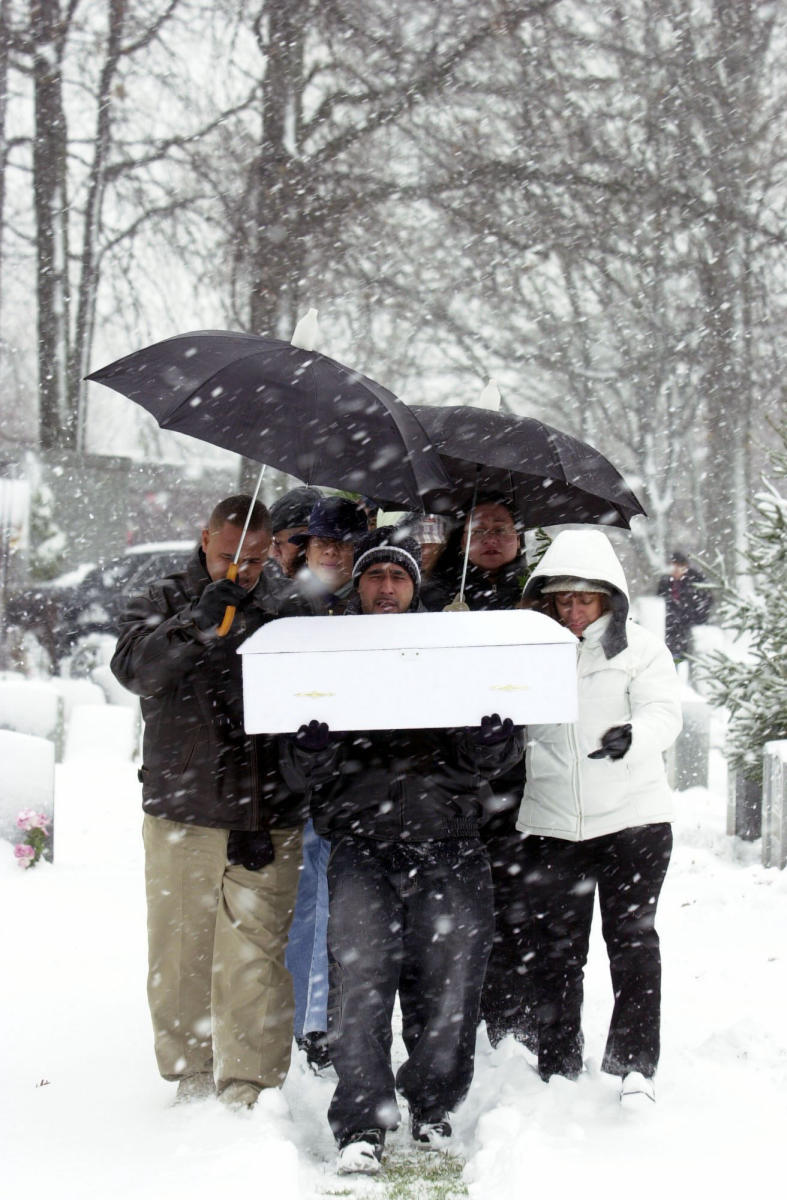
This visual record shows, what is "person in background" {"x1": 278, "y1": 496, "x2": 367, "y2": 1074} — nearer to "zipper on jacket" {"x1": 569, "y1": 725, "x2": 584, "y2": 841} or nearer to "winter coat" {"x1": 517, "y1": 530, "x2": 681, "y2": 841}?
"winter coat" {"x1": 517, "y1": 530, "x2": 681, "y2": 841}

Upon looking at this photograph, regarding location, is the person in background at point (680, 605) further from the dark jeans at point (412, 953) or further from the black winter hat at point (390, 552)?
the dark jeans at point (412, 953)

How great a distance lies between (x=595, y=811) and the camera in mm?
3855

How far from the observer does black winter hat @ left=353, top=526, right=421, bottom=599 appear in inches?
145

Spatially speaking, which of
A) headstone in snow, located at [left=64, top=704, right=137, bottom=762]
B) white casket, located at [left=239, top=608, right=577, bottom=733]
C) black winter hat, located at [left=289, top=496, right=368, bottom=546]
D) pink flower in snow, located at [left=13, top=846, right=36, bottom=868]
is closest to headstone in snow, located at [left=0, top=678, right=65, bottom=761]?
pink flower in snow, located at [left=13, top=846, right=36, bottom=868]

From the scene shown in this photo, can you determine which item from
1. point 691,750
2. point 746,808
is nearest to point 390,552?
point 746,808

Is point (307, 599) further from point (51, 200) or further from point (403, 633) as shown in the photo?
point (51, 200)

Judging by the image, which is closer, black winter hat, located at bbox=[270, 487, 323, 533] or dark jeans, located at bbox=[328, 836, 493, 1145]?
dark jeans, located at bbox=[328, 836, 493, 1145]

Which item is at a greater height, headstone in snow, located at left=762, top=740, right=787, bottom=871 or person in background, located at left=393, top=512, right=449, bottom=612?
person in background, located at left=393, top=512, right=449, bottom=612

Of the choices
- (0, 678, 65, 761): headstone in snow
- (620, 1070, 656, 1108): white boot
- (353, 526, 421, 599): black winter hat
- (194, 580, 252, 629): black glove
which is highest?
(353, 526, 421, 599): black winter hat

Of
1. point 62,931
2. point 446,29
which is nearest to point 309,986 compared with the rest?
point 62,931

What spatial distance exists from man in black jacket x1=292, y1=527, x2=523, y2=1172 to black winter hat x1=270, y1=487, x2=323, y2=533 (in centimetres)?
149

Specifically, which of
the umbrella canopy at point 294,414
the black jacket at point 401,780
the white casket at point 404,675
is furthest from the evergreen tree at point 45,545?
the white casket at point 404,675

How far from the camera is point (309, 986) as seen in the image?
423cm

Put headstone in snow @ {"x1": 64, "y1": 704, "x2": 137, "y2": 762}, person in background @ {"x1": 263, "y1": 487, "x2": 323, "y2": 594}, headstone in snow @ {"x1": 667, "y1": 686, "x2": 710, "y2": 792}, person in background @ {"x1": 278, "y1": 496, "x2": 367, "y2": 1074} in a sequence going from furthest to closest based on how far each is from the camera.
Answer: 1. headstone in snow @ {"x1": 64, "y1": 704, "x2": 137, "y2": 762}
2. headstone in snow @ {"x1": 667, "y1": 686, "x2": 710, "y2": 792}
3. person in background @ {"x1": 263, "y1": 487, "x2": 323, "y2": 594}
4. person in background @ {"x1": 278, "y1": 496, "x2": 367, "y2": 1074}
